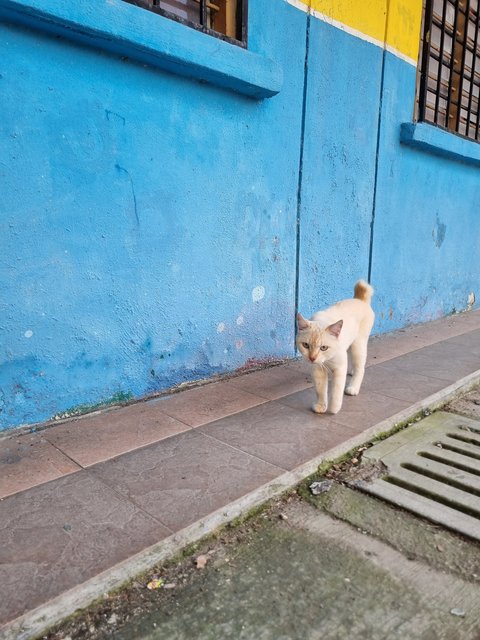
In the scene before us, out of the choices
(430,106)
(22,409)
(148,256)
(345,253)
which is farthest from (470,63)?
(22,409)

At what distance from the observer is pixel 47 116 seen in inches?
103

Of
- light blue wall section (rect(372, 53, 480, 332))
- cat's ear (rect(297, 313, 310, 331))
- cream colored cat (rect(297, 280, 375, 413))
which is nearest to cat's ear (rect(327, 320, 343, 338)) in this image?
cream colored cat (rect(297, 280, 375, 413))

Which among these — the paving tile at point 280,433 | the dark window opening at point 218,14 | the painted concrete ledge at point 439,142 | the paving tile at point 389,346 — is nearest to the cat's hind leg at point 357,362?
the paving tile at point 280,433

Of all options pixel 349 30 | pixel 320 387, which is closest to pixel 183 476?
pixel 320 387

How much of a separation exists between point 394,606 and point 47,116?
294 cm

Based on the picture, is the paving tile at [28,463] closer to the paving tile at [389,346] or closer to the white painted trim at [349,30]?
the paving tile at [389,346]

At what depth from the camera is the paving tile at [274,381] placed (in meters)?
3.58

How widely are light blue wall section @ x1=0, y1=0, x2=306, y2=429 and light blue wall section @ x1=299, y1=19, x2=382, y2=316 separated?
242 millimetres

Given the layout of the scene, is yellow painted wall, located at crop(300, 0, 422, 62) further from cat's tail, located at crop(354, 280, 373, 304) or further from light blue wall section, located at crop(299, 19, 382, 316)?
cat's tail, located at crop(354, 280, 373, 304)

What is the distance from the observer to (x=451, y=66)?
6.20 metres

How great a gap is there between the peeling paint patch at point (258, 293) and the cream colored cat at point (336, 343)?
826 millimetres

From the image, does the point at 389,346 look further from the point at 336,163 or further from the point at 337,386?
the point at 337,386

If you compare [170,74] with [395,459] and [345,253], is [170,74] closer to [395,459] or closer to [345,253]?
[345,253]

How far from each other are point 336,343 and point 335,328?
134 mm
